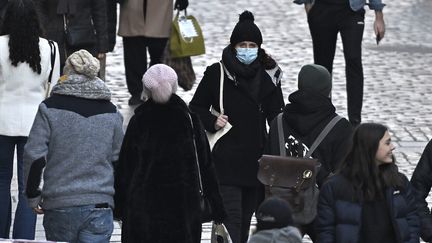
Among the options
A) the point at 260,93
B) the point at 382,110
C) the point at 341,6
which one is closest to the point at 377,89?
the point at 382,110

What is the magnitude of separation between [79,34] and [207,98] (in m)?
2.64

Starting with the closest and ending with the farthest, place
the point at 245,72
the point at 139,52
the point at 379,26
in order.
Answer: the point at 245,72
the point at 379,26
the point at 139,52

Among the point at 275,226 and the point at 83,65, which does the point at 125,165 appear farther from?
the point at 275,226

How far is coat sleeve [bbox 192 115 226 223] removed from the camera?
326 inches

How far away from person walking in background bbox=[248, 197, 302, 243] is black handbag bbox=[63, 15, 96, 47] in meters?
5.43

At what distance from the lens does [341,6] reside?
13516 millimetres

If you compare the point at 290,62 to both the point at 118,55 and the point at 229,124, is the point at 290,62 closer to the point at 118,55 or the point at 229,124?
the point at 118,55

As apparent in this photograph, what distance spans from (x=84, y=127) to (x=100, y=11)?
412 centimetres

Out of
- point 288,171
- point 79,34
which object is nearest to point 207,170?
point 288,171

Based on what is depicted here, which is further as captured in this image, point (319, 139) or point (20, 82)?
point (20, 82)

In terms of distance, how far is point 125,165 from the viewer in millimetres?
8164

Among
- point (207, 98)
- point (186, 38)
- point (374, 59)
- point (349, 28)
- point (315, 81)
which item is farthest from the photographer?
point (374, 59)

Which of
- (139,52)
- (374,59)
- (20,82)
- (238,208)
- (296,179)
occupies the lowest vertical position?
(374,59)

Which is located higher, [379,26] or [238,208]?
[379,26]
